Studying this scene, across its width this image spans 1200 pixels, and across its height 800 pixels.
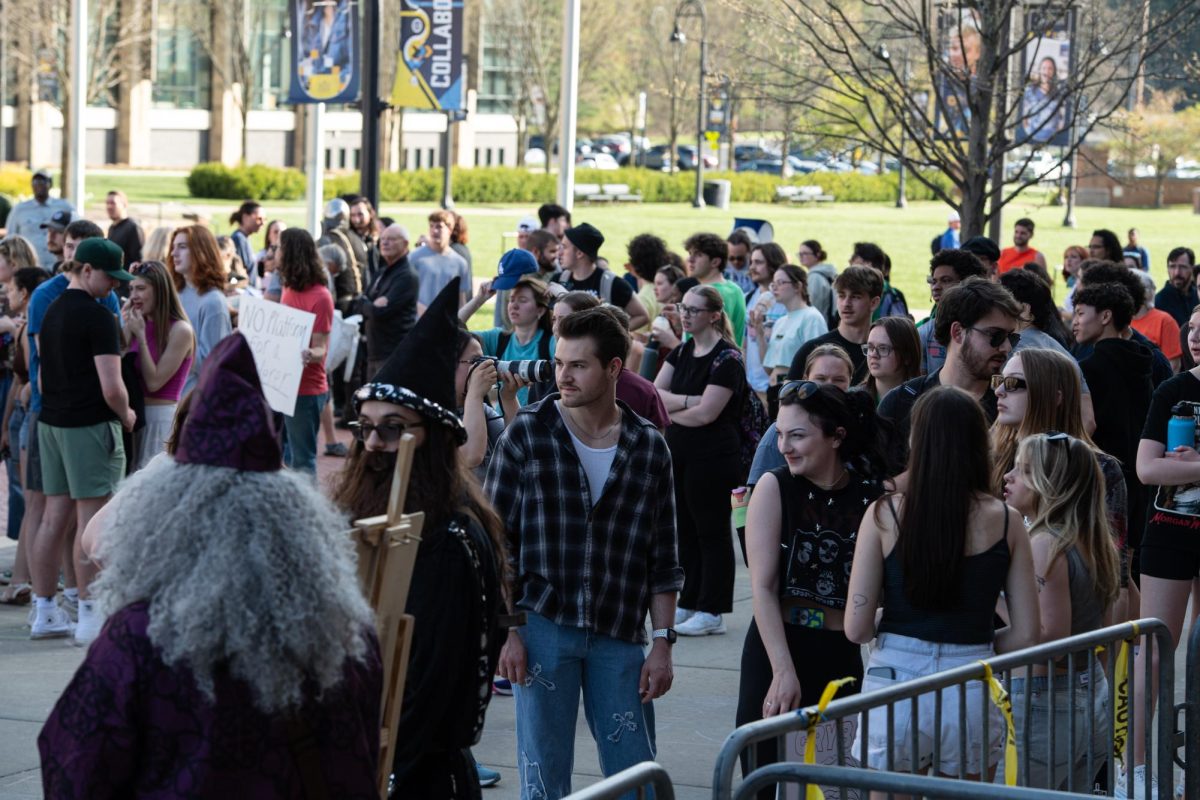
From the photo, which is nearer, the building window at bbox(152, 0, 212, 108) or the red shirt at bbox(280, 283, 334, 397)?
the red shirt at bbox(280, 283, 334, 397)

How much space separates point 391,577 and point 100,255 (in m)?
5.46

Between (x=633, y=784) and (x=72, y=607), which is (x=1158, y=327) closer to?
(x=72, y=607)

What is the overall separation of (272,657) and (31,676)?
18.4ft

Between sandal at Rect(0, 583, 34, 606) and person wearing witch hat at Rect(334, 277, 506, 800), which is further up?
person wearing witch hat at Rect(334, 277, 506, 800)

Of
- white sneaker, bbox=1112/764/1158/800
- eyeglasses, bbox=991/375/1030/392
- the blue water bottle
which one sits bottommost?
white sneaker, bbox=1112/764/1158/800

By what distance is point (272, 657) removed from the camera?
2602 millimetres

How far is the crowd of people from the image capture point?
265 centimetres

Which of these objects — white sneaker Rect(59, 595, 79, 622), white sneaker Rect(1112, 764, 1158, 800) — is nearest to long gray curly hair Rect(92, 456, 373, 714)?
white sneaker Rect(1112, 764, 1158, 800)

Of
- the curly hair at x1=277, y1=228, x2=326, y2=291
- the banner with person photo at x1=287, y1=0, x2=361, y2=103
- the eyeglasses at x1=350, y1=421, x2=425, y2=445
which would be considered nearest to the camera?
the eyeglasses at x1=350, y1=421, x2=425, y2=445

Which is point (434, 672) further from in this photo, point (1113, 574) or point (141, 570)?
point (1113, 574)

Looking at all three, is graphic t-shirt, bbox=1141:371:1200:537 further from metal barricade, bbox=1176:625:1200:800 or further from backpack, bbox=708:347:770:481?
backpack, bbox=708:347:770:481

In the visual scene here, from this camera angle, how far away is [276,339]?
7660mm

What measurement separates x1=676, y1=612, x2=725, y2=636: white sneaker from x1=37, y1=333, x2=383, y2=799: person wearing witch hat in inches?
246

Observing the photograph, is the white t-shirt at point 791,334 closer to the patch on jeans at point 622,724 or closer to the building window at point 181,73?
the patch on jeans at point 622,724
